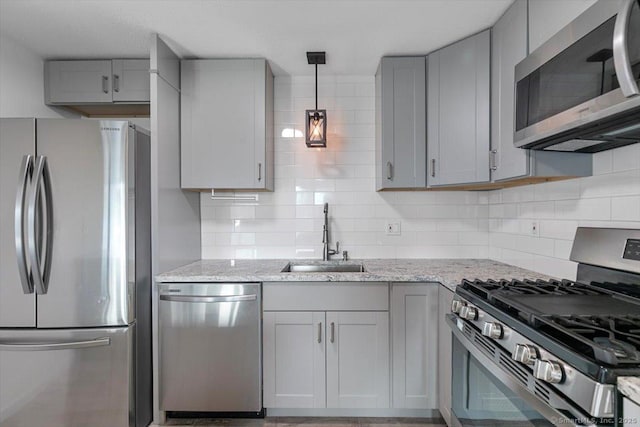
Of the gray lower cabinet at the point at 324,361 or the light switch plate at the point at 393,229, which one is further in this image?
the light switch plate at the point at 393,229

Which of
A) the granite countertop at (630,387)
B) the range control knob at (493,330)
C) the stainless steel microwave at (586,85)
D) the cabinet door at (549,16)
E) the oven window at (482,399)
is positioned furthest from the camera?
the cabinet door at (549,16)

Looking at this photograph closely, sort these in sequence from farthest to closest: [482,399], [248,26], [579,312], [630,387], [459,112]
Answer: [459,112], [248,26], [482,399], [579,312], [630,387]

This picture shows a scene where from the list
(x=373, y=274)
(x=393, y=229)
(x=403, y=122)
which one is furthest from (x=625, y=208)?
(x=393, y=229)

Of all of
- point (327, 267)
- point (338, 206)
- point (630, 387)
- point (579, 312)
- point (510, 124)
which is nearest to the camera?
point (630, 387)

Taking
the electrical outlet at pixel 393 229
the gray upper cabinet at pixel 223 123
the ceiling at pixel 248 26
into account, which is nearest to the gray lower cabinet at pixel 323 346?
the electrical outlet at pixel 393 229

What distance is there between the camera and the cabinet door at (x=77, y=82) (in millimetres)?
2354

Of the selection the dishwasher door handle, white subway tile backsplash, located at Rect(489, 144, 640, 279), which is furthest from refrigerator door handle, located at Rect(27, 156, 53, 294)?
white subway tile backsplash, located at Rect(489, 144, 640, 279)

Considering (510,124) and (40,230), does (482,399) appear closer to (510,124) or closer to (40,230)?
(510,124)

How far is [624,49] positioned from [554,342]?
2.62 feet

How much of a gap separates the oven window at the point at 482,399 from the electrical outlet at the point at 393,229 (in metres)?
1.13

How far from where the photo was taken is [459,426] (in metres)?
1.55

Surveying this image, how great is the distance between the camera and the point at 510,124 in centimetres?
174

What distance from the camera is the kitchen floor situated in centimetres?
202

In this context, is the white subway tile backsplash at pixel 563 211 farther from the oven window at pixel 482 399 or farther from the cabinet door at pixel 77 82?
the cabinet door at pixel 77 82
